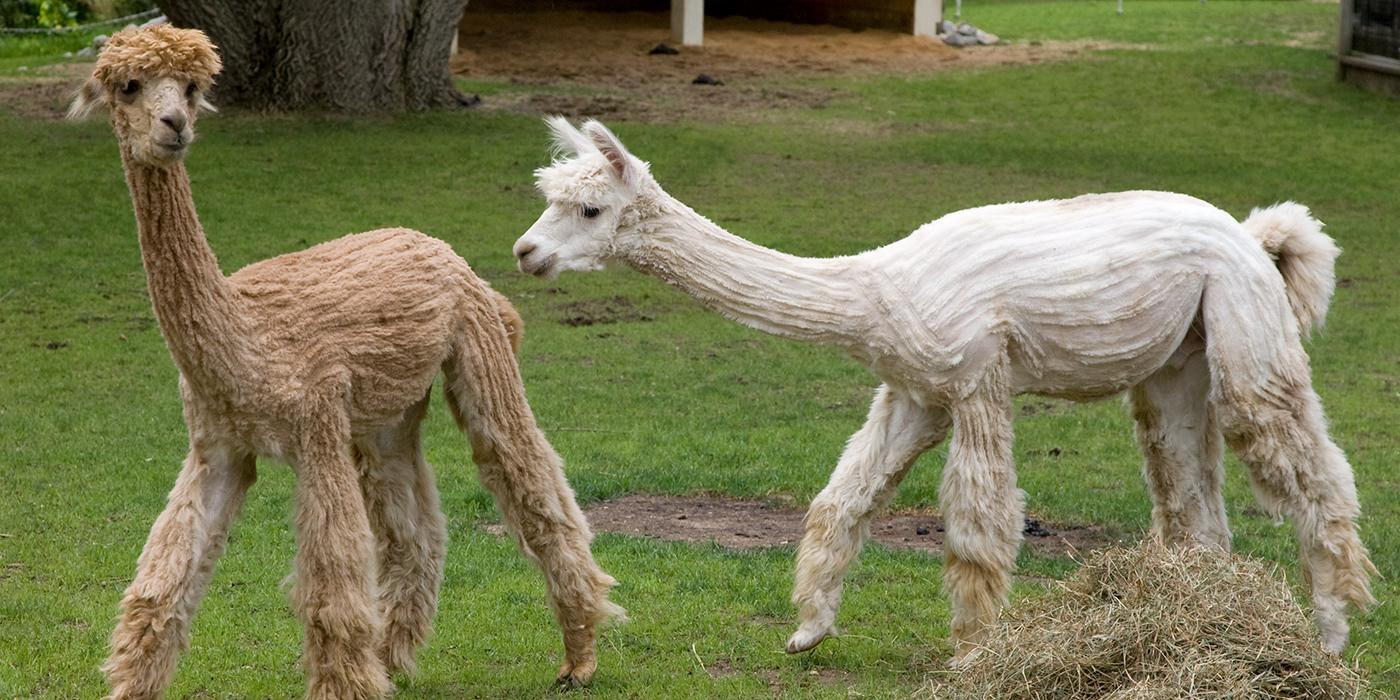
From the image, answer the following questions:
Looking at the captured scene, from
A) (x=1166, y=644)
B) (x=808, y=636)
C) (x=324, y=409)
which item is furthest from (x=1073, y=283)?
(x=324, y=409)

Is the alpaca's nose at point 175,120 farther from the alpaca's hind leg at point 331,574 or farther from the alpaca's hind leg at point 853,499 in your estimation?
the alpaca's hind leg at point 853,499

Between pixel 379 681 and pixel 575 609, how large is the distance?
798 millimetres

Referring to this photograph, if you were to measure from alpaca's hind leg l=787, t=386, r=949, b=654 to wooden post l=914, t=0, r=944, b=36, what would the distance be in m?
21.8

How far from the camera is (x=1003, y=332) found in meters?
5.49

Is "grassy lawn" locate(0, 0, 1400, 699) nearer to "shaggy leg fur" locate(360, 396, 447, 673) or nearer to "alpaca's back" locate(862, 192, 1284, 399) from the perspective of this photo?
"shaggy leg fur" locate(360, 396, 447, 673)

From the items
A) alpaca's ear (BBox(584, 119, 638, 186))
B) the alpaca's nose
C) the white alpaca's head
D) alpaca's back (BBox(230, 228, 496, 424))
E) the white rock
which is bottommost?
the white rock

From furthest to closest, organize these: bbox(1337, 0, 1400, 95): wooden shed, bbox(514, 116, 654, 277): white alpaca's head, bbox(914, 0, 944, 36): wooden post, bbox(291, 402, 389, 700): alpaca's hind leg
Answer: bbox(914, 0, 944, 36): wooden post → bbox(1337, 0, 1400, 95): wooden shed → bbox(514, 116, 654, 277): white alpaca's head → bbox(291, 402, 389, 700): alpaca's hind leg

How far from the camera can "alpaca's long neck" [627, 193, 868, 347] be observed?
529 centimetres

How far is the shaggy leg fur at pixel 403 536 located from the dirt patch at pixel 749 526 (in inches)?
76.9

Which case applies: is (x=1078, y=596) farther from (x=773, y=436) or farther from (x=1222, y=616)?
(x=773, y=436)

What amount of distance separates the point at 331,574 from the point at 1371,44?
20612 mm

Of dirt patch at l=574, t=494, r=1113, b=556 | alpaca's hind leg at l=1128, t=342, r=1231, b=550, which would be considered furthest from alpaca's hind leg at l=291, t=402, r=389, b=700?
alpaca's hind leg at l=1128, t=342, r=1231, b=550

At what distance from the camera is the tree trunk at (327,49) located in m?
16.9

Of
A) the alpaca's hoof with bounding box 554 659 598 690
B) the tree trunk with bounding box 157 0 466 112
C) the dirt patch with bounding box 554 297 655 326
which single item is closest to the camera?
the alpaca's hoof with bounding box 554 659 598 690
